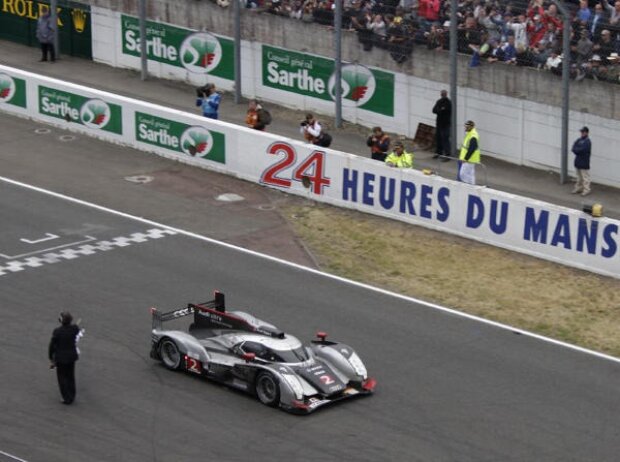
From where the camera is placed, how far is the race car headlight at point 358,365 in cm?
2105

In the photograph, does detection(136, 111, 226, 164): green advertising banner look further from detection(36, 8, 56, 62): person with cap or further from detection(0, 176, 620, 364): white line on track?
detection(36, 8, 56, 62): person with cap

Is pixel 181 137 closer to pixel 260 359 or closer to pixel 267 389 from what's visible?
pixel 260 359

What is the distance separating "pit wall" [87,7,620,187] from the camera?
32375mm

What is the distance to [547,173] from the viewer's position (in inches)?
1291

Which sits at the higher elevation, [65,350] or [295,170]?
[65,350]

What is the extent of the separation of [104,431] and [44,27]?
77.3ft

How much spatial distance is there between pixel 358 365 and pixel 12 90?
60.7 ft

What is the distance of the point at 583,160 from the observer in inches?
1208

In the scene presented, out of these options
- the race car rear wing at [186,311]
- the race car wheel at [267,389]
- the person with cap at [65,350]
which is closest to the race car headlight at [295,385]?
the race car wheel at [267,389]

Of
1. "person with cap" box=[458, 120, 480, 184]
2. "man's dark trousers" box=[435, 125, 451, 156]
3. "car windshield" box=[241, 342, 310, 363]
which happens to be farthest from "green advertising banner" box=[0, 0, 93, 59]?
"car windshield" box=[241, 342, 310, 363]

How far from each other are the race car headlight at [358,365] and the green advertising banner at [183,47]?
731 inches

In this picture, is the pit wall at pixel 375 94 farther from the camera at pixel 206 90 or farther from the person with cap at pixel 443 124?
the camera at pixel 206 90

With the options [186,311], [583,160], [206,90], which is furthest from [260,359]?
[206,90]

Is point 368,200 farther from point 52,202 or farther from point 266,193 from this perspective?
point 52,202
